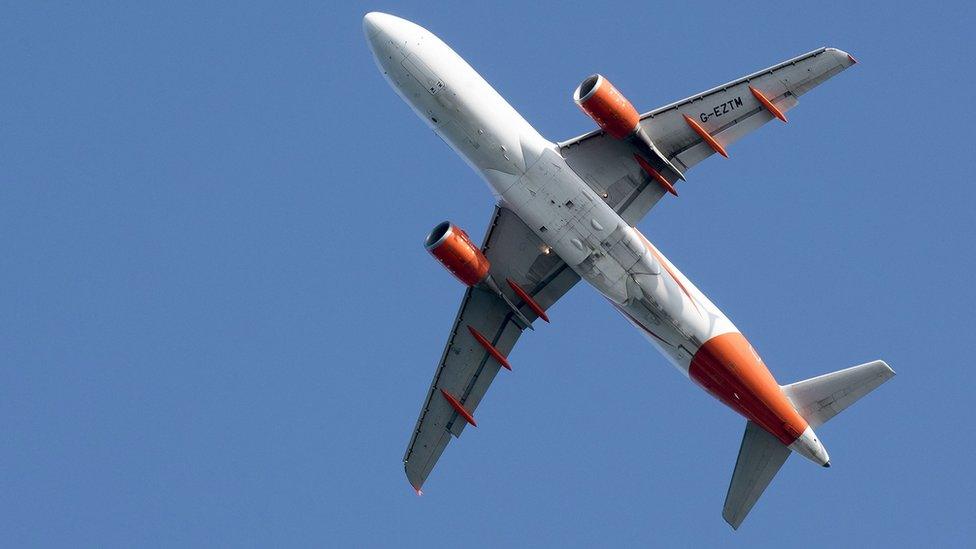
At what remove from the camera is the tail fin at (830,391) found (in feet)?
200

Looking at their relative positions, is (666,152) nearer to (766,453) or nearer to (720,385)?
(720,385)

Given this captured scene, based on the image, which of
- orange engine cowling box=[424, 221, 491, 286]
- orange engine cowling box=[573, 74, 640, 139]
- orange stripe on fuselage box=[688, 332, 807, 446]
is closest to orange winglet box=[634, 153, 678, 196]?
orange engine cowling box=[573, 74, 640, 139]

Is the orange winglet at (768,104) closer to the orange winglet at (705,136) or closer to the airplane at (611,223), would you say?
the airplane at (611,223)

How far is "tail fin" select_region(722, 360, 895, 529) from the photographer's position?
61.2m

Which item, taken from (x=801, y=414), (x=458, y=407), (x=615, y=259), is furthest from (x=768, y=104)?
(x=458, y=407)

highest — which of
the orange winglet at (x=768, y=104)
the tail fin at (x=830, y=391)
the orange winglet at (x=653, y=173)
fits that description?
the orange winglet at (x=768, y=104)

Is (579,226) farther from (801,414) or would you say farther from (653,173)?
(801,414)

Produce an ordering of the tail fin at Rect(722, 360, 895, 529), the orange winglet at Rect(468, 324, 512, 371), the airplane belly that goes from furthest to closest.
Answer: the orange winglet at Rect(468, 324, 512, 371) < the tail fin at Rect(722, 360, 895, 529) < the airplane belly

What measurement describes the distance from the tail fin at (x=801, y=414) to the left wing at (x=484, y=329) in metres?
11.2

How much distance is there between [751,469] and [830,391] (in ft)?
16.8

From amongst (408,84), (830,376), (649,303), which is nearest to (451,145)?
(408,84)

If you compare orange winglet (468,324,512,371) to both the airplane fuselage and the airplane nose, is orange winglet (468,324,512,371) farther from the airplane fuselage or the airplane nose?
the airplane nose

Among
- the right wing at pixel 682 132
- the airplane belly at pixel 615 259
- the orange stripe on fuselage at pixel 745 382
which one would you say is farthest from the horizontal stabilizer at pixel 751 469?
the right wing at pixel 682 132

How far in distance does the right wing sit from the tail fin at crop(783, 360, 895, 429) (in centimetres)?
1089
